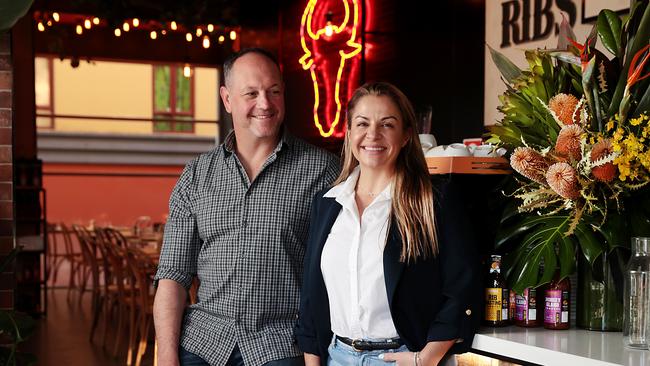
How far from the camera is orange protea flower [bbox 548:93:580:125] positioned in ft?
7.24

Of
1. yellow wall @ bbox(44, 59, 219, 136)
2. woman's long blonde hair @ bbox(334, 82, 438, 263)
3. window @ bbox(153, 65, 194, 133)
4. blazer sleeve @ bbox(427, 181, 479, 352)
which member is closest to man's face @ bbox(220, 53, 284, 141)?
woman's long blonde hair @ bbox(334, 82, 438, 263)

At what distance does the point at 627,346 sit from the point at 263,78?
1.23 meters

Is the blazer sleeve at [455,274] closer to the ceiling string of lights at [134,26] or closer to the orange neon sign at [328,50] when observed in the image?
the orange neon sign at [328,50]

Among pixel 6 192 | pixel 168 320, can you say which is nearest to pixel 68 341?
pixel 6 192

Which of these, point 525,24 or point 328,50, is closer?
point 525,24

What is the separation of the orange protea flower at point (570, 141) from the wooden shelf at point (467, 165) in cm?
23

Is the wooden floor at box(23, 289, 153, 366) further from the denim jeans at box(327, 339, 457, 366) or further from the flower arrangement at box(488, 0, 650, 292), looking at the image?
the flower arrangement at box(488, 0, 650, 292)

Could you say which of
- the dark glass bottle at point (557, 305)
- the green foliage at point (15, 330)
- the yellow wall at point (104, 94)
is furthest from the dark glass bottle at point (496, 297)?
the yellow wall at point (104, 94)

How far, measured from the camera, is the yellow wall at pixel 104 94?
19797mm

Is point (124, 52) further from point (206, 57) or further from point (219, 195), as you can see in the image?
point (219, 195)

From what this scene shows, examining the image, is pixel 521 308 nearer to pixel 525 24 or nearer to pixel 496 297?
pixel 496 297

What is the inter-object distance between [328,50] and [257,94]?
5319 mm

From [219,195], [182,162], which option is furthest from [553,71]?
[182,162]

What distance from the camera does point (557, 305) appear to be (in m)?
2.31
